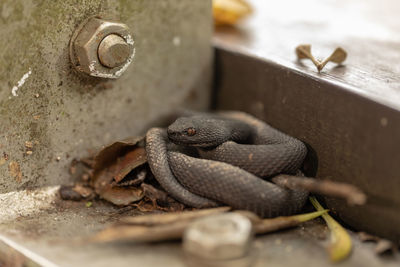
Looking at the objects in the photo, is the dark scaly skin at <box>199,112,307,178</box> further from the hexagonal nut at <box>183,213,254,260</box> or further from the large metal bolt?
the large metal bolt

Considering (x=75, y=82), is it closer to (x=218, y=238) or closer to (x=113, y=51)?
(x=113, y=51)

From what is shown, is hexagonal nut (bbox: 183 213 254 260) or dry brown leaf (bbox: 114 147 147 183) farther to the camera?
dry brown leaf (bbox: 114 147 147 183)

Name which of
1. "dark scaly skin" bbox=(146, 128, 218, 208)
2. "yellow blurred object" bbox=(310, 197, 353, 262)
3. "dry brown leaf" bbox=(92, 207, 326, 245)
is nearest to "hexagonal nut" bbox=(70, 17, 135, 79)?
"dark scaly skin" bbox=(146, 128, 218, 208)

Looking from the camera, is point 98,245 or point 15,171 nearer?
point 98,245

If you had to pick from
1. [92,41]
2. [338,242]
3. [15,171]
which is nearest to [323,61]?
[338,242]

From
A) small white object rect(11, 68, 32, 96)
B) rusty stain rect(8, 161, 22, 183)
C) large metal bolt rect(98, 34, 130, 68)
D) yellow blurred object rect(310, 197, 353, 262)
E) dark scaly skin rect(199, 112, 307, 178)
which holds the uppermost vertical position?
large metal bolt rect(98, 34, 130, 68)

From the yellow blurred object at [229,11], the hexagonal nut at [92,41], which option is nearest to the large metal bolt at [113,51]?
the hexagonal nut at [92,41]

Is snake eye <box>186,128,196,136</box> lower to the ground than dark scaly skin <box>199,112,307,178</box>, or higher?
higher
